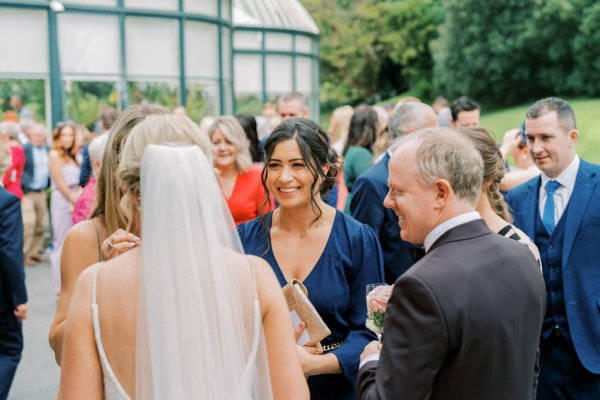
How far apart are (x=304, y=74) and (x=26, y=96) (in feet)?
38.1

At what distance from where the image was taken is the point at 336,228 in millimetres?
3646

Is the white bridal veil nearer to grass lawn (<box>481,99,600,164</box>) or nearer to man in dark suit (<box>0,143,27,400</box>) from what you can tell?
man in dark suit (<box>0,143,27,400</box>)

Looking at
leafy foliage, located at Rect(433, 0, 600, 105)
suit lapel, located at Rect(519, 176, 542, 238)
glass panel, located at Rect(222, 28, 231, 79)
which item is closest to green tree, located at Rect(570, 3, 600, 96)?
leafy foliage, located at Rect(433, 0, 600, 105)

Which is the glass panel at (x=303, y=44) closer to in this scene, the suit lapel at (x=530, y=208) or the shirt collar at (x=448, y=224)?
the suit lapel at (x=530, y=208)

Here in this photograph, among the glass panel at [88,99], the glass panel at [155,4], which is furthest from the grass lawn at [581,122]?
the glass panel at [88,99]

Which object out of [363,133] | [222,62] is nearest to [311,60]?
[222,62]

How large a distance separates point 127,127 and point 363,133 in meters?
5.12

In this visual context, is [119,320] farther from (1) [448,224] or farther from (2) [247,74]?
(2) [247,74]

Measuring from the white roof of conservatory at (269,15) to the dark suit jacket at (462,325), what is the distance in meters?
21.1

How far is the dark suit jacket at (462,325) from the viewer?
2.25 meters

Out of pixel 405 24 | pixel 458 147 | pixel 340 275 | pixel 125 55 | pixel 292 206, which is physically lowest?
pixel 340 275

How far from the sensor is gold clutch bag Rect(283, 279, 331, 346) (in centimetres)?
323

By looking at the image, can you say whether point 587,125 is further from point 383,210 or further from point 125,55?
point 383,210

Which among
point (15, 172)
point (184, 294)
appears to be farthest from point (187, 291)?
point (15, 172)
